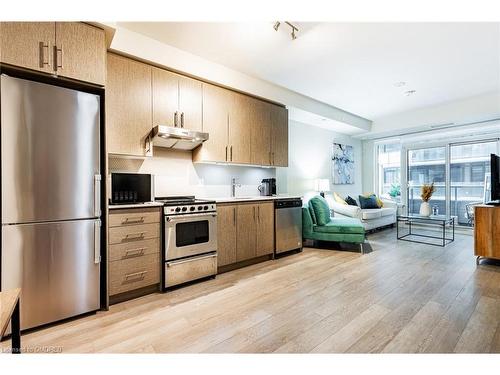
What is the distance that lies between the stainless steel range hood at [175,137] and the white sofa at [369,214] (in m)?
3.37

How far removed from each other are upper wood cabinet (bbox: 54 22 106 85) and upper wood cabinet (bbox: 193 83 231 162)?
1316mm

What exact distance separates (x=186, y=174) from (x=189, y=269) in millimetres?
1295

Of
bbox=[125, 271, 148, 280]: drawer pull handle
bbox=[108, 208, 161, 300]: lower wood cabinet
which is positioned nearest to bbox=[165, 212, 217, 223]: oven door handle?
bbox=[108, 208, 161, 300]: lower wood cabinet

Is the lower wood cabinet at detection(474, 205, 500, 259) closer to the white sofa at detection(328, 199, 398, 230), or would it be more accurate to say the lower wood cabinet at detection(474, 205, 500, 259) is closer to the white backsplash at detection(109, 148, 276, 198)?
the white sofa at detection(328, 199, 398, 230)

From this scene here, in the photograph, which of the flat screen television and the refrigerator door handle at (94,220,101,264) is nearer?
the refrigerator door handle at (94,220,101,264)

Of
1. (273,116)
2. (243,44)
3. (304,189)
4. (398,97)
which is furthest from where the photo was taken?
(304,189)

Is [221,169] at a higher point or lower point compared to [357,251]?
higher

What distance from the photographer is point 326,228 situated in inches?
171

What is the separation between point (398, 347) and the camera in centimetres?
174

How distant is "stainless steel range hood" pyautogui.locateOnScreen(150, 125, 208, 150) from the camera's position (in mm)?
2773

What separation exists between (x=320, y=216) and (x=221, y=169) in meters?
1.84

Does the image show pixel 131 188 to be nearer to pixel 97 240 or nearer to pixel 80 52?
pixel 97 240
